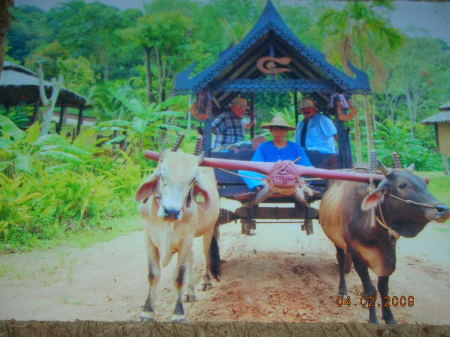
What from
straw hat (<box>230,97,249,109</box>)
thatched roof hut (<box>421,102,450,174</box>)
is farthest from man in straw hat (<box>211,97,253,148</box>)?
thatched roof hut (<box>421,102,450,174</box>)

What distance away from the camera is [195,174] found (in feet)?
8.71

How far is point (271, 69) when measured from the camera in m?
4.04

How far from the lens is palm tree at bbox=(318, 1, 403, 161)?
3480mm

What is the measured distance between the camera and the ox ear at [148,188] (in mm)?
2699

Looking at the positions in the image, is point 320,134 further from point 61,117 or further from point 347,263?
point 61,117

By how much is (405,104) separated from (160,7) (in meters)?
2.68

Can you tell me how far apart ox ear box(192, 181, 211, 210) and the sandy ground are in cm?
88

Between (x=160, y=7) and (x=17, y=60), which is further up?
(x=160, y=7)

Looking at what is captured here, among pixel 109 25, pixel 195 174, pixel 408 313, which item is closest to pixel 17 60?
pixel 109 25

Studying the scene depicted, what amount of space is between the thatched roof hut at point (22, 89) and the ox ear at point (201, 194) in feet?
6.78

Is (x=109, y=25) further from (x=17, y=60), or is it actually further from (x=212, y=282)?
(x=212, y=282)

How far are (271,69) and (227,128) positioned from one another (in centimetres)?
127

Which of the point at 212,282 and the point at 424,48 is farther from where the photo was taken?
the point at 212,282

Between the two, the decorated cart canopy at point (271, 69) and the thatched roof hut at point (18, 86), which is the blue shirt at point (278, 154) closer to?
the decorated cart canopy at point (271, 69)
